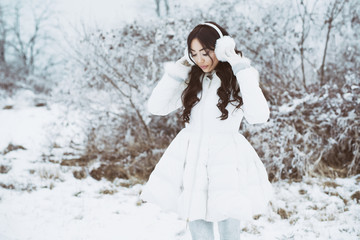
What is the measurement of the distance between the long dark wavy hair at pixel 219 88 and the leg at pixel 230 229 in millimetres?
592

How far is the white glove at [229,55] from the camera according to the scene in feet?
5.17

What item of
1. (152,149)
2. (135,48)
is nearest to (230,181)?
(152,149)

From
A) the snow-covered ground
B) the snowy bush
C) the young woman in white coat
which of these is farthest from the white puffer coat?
the snowy bush

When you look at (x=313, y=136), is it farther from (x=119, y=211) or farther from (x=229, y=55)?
(x=229, y=55)

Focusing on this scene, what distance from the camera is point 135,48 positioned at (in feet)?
18.0

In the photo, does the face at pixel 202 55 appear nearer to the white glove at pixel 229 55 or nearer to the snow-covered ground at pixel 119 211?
the white glove at pixel 229 55

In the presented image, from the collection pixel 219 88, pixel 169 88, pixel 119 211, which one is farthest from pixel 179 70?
pixel 119 211

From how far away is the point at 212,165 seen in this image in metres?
1.63

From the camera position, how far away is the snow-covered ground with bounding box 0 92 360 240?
2.91 meters

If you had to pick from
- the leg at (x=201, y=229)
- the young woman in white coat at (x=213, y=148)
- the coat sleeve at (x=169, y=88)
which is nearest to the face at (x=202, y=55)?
the young woman in white coat at (x=213, y=148)

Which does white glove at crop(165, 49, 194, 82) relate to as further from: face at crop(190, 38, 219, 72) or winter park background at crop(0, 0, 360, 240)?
winter park background at crop(0, 0, 360, 240)

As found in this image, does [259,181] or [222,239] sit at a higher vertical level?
[259,181]

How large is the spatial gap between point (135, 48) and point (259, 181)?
14.3 feet

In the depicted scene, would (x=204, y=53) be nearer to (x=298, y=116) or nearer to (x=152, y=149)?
(x=298, y=116)
